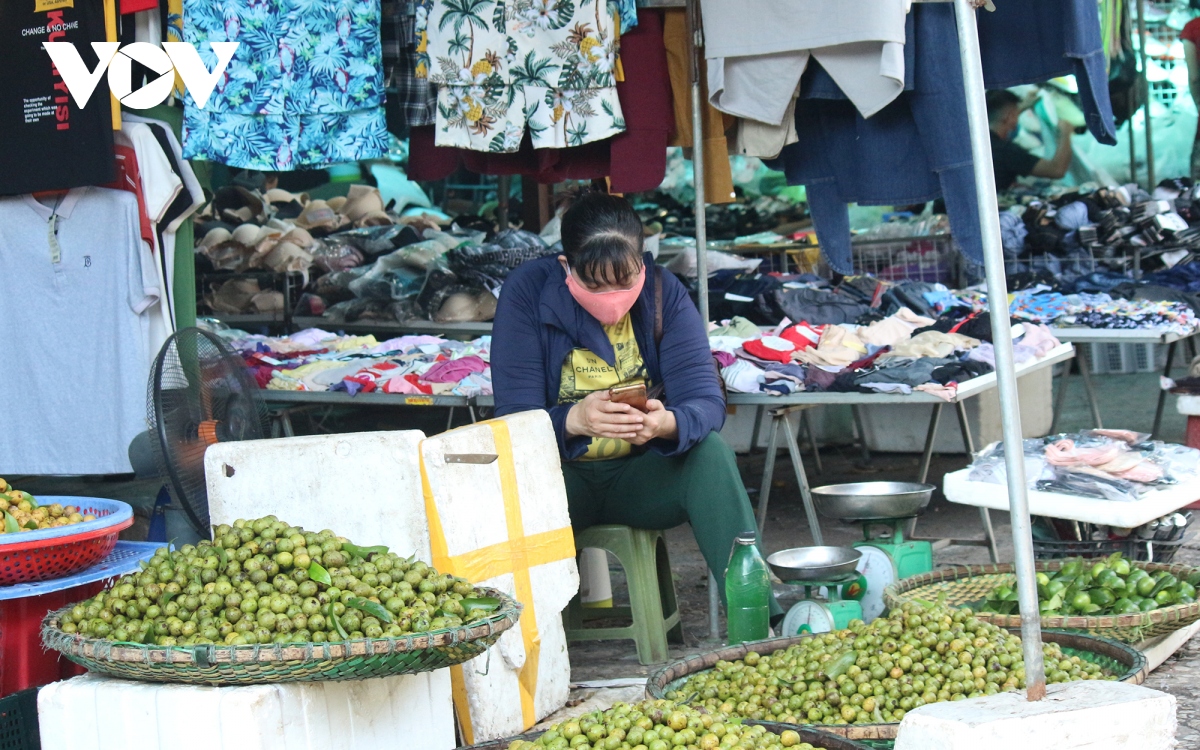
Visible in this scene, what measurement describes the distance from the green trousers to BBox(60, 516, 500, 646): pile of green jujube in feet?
3.51

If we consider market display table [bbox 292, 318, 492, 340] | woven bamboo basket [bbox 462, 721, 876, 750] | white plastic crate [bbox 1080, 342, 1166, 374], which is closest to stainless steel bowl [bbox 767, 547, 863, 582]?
woven bamboo basket [bbox 462, 721, 876, 750]

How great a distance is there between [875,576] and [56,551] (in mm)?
2371

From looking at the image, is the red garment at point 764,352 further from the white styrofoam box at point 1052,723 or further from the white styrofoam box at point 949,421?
the white styrofoam box at point 1052,723

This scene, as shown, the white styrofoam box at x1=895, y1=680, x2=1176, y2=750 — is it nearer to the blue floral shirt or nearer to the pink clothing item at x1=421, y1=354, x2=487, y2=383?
the blue floral shirt

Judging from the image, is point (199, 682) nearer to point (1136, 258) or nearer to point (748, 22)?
point (748, 22)

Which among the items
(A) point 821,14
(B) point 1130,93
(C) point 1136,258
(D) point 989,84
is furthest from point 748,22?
(B) point 1130,93

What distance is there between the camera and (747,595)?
336cm

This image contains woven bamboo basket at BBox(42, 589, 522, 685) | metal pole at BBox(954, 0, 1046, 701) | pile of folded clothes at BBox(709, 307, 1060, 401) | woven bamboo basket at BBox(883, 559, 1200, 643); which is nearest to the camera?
metal pole at BBox(954, 0, 1046, 701)

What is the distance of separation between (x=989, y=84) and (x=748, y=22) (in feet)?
3.01

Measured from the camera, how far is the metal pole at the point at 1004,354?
2.05 metres

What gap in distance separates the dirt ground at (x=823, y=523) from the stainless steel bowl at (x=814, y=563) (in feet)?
1.84

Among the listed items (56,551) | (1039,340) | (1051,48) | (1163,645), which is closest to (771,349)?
(1039,340)

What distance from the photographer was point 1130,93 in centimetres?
1097

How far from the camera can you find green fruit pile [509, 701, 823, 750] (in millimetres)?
2117
